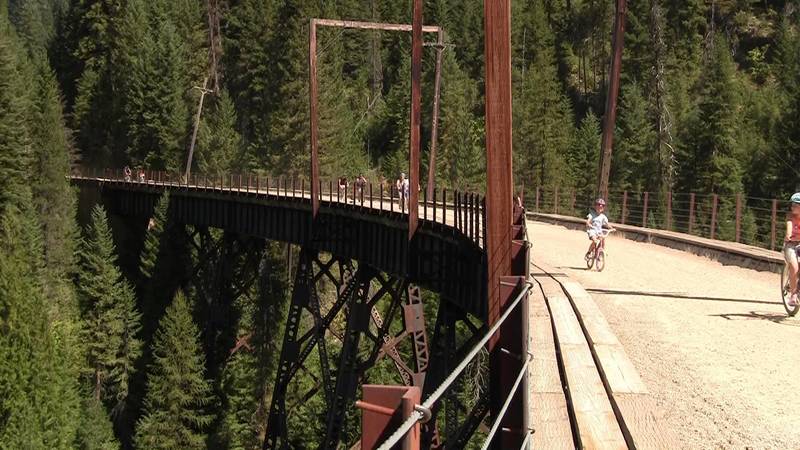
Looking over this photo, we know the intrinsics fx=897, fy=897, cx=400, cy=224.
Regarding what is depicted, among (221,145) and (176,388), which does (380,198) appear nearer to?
(176,388)

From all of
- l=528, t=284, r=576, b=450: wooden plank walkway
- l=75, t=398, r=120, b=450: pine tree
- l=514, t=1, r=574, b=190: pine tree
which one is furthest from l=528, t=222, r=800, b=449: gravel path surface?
l=514, t=1, r=574, b=190: pine tree

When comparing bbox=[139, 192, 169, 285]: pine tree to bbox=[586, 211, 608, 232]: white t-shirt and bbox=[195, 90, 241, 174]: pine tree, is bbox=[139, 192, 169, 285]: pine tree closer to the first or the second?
bbox=[195, 90, 241, 174]: pine tree

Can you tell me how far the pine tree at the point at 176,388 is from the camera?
3584 cm

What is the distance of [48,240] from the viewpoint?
174 ft

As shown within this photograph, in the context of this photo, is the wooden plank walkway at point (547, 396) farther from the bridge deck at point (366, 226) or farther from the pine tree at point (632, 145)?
the pine tree at point (632, 145)

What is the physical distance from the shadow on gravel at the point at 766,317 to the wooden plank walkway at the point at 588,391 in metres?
2.55

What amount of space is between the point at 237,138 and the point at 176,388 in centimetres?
3090

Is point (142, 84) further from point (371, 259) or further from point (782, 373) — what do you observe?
point (782, 373)

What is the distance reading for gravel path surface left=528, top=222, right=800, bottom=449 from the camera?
5.98m

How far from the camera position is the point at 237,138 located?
64.5 meters

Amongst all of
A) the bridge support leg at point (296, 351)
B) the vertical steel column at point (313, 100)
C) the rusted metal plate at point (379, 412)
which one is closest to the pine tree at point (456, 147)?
the vertical steel column at point (313, 100)

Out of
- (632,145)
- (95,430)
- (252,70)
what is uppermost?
(252,70)

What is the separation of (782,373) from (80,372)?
128 feet

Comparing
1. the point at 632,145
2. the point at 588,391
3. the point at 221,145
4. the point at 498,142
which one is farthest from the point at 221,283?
the point at 632,145
